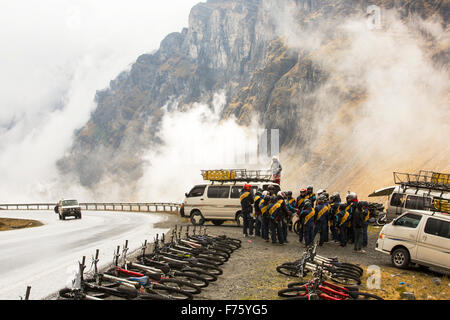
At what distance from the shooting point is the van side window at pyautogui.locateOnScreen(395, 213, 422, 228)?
11133 millimetres

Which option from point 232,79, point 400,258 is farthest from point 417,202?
point 232,79

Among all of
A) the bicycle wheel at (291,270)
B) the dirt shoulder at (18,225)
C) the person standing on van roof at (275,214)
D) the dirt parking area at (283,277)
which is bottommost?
the dirt shoulder at (18,225)

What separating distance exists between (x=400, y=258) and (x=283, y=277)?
12.9 feet

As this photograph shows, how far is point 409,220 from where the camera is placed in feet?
37.3

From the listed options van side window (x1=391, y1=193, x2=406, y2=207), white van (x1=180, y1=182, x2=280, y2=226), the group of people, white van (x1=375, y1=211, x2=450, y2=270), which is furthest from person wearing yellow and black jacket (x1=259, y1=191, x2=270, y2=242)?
van side window (x1=391, y1=193, x2=406, y2=207)

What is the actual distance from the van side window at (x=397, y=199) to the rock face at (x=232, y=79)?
42635mm

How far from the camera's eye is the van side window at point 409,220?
11.1 meters

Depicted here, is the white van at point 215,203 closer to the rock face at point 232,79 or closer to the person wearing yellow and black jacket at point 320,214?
the person wearing yellow and black jacket at point 320,214

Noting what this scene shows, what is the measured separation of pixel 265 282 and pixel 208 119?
113280 mm

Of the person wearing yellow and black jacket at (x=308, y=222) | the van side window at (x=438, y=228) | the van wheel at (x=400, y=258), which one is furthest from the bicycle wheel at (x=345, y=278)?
the person wearing yellow and black jacket at (x=308, y=222)

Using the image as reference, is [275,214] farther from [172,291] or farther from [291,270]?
[172,291]

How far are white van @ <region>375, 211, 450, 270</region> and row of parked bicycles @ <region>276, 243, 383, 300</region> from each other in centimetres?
213
